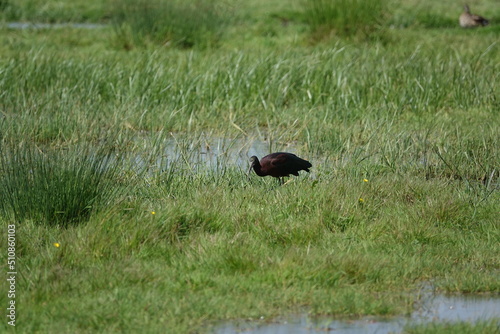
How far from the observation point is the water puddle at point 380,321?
13.4 ft

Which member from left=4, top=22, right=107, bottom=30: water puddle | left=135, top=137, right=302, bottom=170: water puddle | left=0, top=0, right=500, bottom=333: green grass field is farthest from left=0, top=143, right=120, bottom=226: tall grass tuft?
left=4, top=22, right=107, bottom=30: water puddle

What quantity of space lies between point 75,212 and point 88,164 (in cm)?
31

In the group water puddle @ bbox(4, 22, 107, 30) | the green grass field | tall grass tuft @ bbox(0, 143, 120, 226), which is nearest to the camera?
the green grass field

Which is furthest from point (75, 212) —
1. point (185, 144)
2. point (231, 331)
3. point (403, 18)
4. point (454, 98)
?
point (403, 18)

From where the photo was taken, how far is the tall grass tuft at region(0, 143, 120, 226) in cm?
532

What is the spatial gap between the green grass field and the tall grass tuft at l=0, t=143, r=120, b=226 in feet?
0.04

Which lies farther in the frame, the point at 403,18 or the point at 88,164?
the point at 403,18

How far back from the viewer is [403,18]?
54.9 ft

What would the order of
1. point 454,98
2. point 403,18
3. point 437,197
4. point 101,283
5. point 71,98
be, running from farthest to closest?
point 403,18, point 454,98, point 71,98, point 437,197, point 101,283

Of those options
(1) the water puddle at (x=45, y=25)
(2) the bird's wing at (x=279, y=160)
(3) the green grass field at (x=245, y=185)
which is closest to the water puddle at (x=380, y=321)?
(3) the green grass field at (x=245, y=185)

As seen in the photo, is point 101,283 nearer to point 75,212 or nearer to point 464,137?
point 75,212

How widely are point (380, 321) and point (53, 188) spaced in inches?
88.4

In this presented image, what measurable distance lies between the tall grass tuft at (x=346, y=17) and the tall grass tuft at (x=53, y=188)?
25.7 ft

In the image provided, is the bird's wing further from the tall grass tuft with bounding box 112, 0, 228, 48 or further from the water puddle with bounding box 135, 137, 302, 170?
the tall grass tuft with bounding box 112, 0, 228, 48
